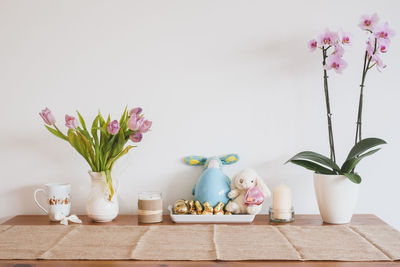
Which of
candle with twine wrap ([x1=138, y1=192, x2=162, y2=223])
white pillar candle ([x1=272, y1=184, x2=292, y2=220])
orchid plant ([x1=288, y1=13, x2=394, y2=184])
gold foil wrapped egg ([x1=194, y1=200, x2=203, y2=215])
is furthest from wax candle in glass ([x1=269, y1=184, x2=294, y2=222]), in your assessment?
candle with twine wrap ([x1=138, y1=192, x2=162, y2=223])

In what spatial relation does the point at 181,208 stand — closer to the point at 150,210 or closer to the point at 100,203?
the point at 150,210

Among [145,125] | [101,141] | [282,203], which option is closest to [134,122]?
[145,125]

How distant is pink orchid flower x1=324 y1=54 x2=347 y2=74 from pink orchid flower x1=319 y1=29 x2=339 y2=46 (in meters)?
0.05

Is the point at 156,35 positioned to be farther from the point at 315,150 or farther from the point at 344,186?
the point at 344,186

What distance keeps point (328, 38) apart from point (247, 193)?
582 millimetres

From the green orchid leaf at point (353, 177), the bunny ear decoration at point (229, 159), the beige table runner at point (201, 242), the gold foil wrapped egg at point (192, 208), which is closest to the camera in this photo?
the beige table runner at point (201, 242)

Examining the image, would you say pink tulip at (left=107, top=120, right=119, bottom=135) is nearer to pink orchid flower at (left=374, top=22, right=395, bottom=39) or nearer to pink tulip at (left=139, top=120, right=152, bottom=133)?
pink tulip at (left=139, top=120, right=152, bottom=133)

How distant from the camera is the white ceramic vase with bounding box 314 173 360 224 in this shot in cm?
133

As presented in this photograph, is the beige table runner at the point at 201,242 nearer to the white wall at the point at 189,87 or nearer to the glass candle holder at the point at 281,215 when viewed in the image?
the glass candle holder at the point at 281,215

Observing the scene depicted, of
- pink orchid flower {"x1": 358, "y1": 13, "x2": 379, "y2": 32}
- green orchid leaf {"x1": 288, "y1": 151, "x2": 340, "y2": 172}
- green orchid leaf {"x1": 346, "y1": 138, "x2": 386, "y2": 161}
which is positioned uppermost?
pink orchid flower {"x1": 358, "y1": 13, "x2": 379, "y2": 32}

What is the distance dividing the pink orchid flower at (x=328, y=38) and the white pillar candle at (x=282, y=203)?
503 mm

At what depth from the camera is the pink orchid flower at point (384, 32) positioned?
1.31 metres

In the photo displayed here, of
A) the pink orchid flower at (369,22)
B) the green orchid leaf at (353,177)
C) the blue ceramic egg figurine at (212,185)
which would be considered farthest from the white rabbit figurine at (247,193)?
the pink orchid flower at (369,22)

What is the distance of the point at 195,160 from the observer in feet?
4.92
